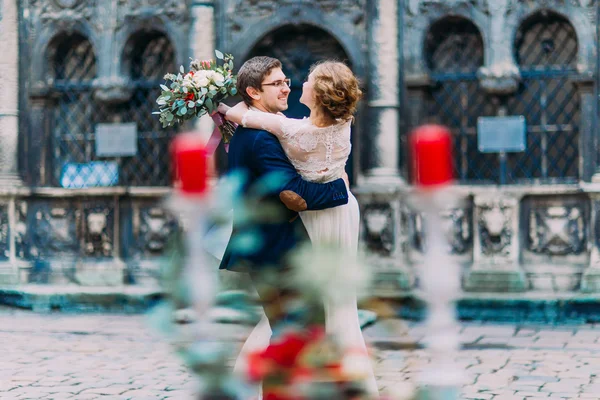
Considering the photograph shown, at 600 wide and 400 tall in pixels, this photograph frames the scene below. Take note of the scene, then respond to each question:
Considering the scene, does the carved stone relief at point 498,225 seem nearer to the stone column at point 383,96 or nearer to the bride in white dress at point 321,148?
the stone column at point 383,96

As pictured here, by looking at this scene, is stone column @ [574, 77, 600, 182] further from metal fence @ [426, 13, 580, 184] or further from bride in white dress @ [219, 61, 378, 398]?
bride in white dress @ [219, 61, 378, 398]

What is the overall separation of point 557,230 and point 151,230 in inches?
178

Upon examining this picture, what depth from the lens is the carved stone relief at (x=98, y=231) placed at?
1221 centimetres

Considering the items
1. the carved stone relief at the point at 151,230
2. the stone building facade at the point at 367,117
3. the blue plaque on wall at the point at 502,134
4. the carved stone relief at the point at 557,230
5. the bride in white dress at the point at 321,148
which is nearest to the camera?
the bride in white dress at the point at 321,148

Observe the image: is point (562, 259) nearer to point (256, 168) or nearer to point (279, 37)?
point (279, 37)

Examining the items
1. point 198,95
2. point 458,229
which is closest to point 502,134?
point 458,229

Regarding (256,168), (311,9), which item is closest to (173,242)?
(256,168)

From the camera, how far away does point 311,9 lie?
11.6 meters

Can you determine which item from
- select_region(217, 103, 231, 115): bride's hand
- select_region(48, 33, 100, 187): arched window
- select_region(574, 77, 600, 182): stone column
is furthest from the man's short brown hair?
select_region(48, 33, 100, 187): arched window

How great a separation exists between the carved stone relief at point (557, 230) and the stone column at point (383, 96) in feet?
4.91

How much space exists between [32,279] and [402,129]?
4685 mm

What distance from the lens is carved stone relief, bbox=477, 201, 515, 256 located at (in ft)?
35.5

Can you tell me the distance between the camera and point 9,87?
1265cm

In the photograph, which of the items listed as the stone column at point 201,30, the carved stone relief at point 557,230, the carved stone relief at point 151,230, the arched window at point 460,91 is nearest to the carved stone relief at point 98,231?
the carved stone relief at point 151,230
